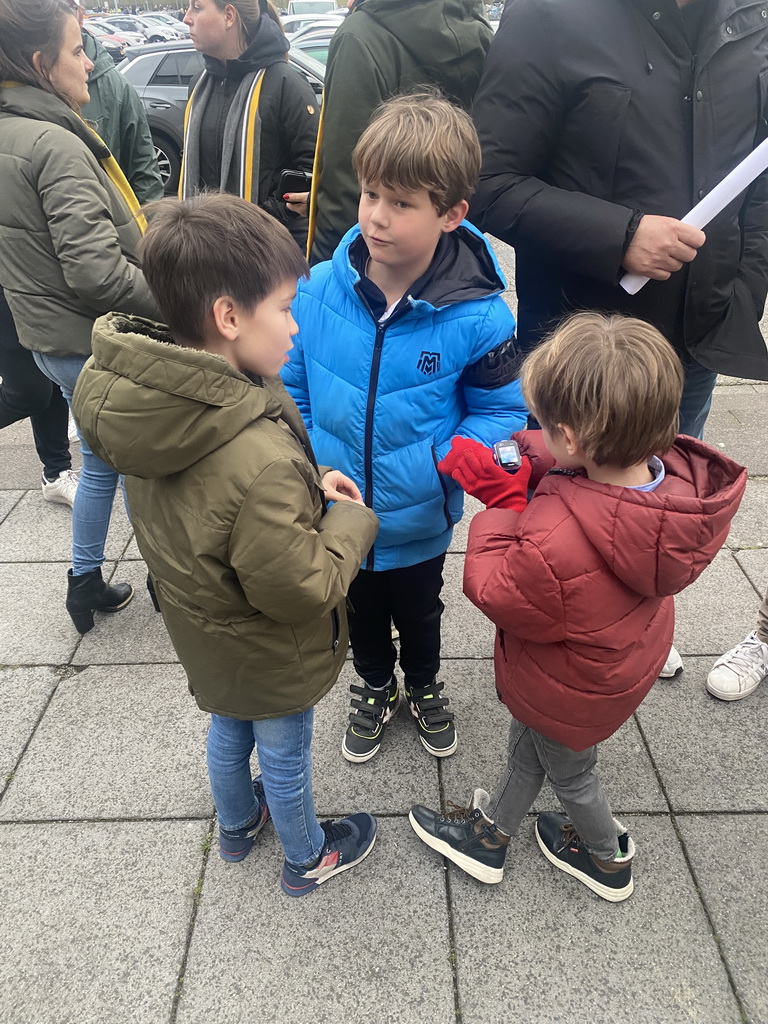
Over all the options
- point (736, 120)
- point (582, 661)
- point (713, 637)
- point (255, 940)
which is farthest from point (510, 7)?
point (255, 940)

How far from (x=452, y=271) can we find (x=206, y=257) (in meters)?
0.67

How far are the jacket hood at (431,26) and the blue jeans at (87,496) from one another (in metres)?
1.50

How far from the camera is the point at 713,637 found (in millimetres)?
2660

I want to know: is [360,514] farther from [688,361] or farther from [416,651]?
[688,361]

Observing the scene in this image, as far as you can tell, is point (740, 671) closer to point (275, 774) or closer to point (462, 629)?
point (462, 629)

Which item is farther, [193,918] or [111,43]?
[111,43]


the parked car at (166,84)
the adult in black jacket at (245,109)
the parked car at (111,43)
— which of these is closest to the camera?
the adult in black jacket at (245,109)

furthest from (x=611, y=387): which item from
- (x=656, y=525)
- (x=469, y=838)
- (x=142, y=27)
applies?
(x=142, y=27)

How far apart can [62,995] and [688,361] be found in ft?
7.44

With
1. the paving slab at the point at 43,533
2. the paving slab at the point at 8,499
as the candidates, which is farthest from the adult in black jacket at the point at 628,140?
the paving slab at the point at 8,499

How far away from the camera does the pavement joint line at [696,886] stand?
1.63 meters

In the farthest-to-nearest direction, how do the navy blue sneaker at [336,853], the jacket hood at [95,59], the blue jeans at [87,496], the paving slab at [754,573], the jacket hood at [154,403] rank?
the jacket hood at [95,59], the paving slab at [754,573], the blue jeans at [87,496], the navy blue sneaker at [336,853], the jacket hood at [154,403]

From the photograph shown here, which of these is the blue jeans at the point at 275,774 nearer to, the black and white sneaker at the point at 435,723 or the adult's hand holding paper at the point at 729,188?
the black and white sneaker at the point at 435,723

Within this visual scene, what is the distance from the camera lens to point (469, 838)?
74.6 inches
